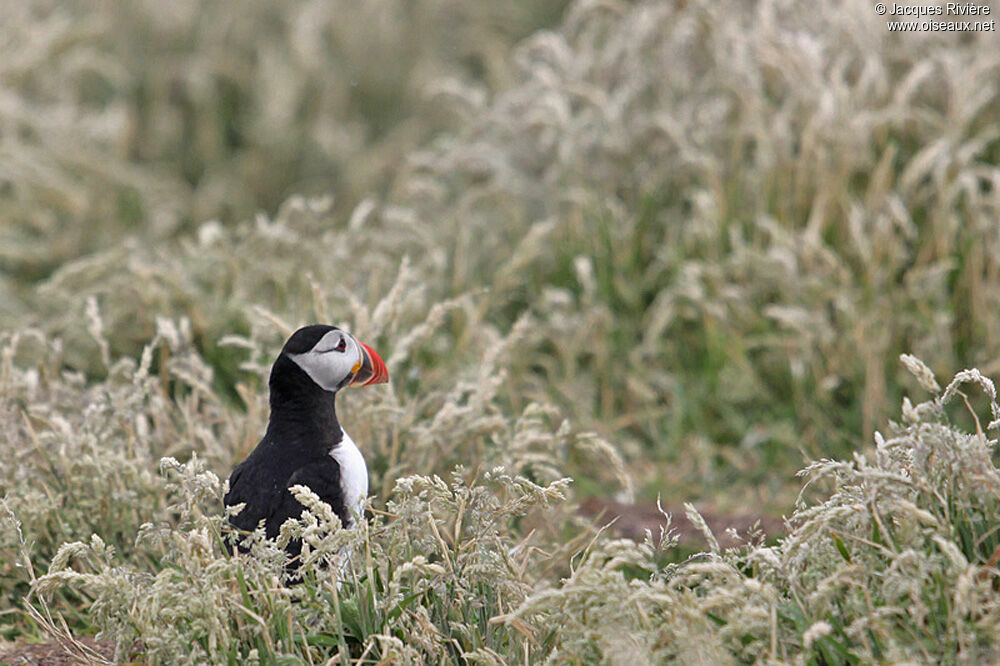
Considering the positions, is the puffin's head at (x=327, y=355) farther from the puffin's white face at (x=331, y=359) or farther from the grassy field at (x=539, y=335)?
the grassy field at (x=539, y=335)

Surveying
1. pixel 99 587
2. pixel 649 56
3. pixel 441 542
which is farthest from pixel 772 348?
pixel 99 587

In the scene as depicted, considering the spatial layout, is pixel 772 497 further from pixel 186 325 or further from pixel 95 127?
pixel 95 127

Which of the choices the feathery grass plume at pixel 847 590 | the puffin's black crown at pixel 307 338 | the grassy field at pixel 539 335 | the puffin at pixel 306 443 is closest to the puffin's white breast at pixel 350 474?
the puffin at pixel 306 443

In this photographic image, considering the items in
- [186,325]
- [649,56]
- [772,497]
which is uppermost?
[649,56]

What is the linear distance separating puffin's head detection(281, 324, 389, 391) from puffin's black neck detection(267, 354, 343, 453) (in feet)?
0.07

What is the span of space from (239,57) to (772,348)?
16.5 ft

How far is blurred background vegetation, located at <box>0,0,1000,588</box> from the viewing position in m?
4.49

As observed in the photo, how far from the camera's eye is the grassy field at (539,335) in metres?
2.32

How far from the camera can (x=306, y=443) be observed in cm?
283

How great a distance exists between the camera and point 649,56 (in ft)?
19.3

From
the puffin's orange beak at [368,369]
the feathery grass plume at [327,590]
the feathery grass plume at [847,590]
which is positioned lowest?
the feathery grass plume at [327,590]

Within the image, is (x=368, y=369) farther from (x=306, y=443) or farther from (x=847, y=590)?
(x=847, y=590)

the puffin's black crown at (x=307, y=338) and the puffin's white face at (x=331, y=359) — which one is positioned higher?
the puffin's black crown at (x=307, y=338)

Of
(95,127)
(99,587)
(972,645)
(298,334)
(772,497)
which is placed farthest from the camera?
(95,127)
